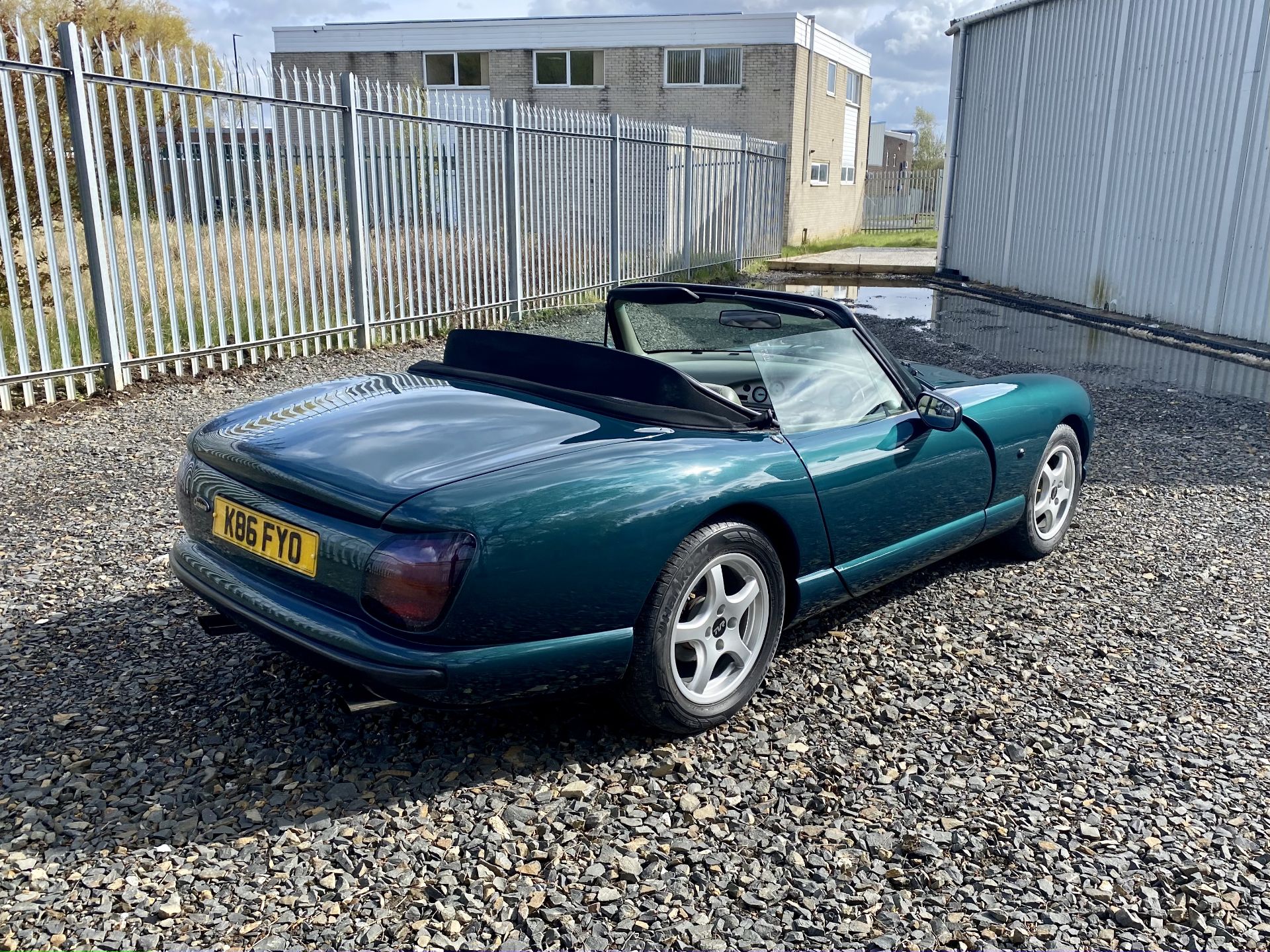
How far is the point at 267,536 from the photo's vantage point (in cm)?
279

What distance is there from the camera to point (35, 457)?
589 cm

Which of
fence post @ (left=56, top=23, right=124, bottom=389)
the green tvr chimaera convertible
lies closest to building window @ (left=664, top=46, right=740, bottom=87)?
fence post @ (left=56, top=23, right=124, bottom=389)

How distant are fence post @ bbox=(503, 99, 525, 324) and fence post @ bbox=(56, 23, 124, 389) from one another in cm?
532

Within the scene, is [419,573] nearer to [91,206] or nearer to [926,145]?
[91,206]

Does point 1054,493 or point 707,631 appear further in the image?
point 1054,493

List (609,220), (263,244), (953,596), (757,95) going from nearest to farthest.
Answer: (953,596) < (263,244) < (609,220) < (757,95)

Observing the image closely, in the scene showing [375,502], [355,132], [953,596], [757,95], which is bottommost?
[953,596]

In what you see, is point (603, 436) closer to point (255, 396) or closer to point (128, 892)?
point (128, 892)

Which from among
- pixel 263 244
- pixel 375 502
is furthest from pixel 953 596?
pixel 263 244

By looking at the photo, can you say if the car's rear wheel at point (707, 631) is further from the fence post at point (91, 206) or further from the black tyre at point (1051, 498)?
the fence post at point (91, 206)

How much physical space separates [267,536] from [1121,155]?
14376mm

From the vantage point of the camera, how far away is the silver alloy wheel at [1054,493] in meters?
4.65

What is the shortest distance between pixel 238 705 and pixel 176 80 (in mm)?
6098

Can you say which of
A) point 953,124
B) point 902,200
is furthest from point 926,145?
point 953,124
